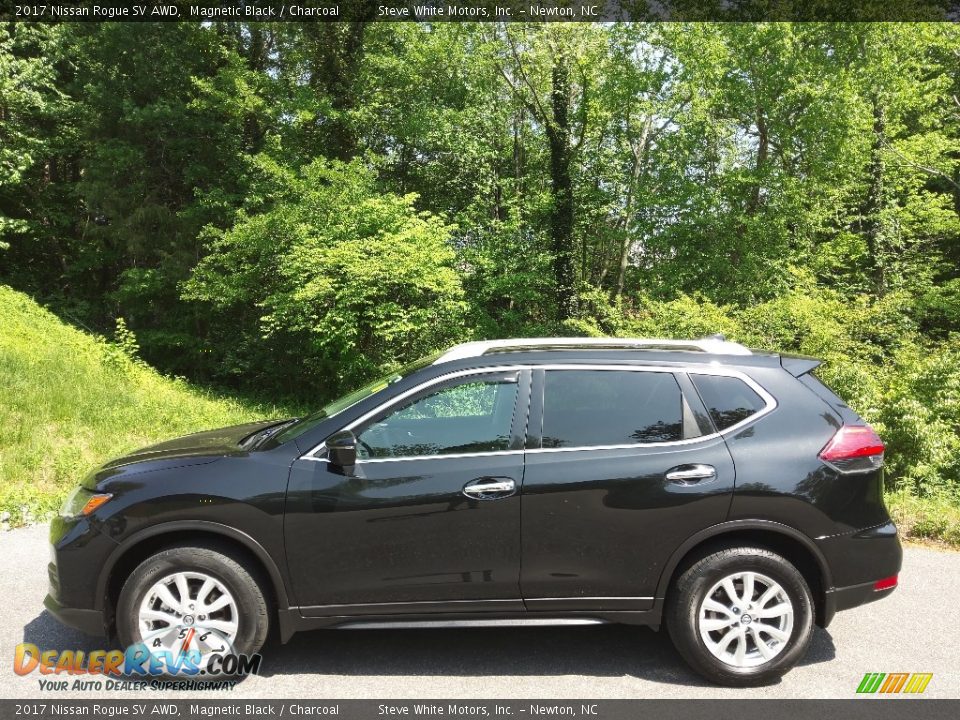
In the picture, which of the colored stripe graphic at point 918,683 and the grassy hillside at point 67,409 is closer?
the colored stripe graphic at point 918,683

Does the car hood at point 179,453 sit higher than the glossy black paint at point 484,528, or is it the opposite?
the car hood at point 179,453

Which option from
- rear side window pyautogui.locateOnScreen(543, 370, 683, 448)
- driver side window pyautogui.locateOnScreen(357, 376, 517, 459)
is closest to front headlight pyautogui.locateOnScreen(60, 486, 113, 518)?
driver side window pyautogui.locateOnScreen(357, 376, 517, 459)

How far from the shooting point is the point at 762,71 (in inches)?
902

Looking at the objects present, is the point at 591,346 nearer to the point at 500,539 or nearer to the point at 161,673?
the point at 500,539

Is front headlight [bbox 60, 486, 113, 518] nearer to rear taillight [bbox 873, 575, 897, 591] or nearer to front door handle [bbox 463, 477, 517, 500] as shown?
front door handle [bbox 463, 477, 517, 500]

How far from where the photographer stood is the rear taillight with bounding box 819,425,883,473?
395 cm

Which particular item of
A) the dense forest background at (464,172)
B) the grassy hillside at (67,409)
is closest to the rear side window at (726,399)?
the grassy hillside at (67,409)

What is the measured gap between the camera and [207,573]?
3.84 meters

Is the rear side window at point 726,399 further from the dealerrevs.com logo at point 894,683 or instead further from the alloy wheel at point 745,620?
the dealerrevs.com logo at point 894,683

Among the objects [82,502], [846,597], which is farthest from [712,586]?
[82,502]

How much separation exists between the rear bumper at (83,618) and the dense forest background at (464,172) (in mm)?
14259

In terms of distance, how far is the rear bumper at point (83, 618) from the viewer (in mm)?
3867

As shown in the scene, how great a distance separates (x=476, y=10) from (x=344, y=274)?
12.2 meters
